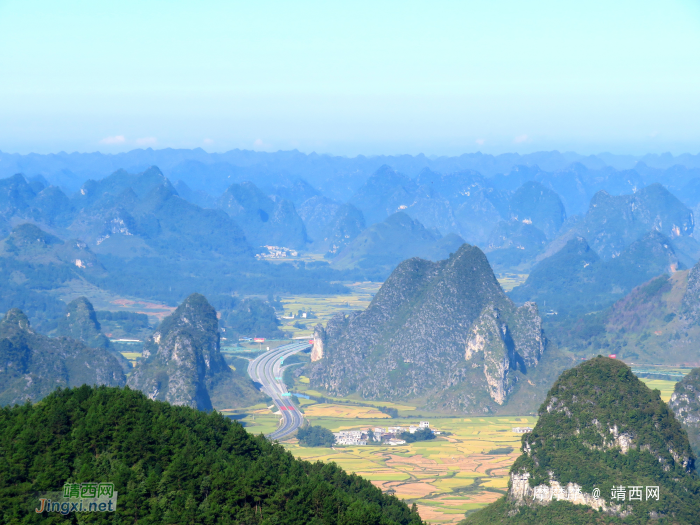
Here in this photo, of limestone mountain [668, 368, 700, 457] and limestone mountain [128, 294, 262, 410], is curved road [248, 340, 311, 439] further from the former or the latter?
limestone mountain [668, 368, 700, 457]

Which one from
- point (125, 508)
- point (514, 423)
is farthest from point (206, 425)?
point (514, 423)

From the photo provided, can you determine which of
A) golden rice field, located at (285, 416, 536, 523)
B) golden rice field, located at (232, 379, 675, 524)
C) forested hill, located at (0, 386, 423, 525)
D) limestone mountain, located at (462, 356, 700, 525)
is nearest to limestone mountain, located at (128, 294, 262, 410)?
golden rice field, located at (232, 379, 675, 524)

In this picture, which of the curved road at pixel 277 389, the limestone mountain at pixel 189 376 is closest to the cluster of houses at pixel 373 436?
the curved road at pixel 277 389

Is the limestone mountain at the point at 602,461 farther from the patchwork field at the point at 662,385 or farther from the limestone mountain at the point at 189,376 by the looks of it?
the patchwork field at the point at 662,385

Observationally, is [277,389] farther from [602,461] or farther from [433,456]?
[602,461]

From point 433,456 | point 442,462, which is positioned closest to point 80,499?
point 442,462

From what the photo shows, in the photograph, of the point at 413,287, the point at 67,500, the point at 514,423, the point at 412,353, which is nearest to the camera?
the point at 67,500

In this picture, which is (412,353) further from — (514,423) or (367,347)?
(514,423)
